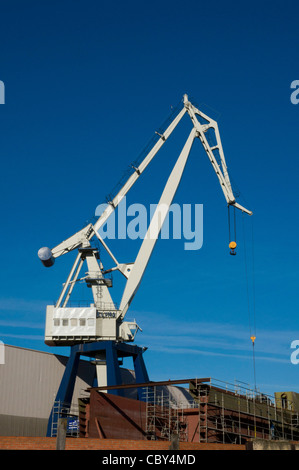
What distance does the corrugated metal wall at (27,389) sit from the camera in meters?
43.1

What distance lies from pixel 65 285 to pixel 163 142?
53.6 ft

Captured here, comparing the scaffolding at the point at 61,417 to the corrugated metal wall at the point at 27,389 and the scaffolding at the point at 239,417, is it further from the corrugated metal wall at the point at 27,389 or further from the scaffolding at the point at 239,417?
the scaffolding at the point at 239,417

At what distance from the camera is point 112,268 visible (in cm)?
4981

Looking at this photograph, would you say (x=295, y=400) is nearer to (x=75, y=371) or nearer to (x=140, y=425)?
(x=140, y=425)

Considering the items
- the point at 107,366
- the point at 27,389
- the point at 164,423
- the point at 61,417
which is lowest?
the point at 164,423

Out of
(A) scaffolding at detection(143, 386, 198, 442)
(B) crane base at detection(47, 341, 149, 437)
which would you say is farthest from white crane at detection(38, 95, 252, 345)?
(A) scaffolding at detection(143, 386, 198, 442)

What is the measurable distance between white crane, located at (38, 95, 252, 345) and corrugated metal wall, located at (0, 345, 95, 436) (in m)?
2.43

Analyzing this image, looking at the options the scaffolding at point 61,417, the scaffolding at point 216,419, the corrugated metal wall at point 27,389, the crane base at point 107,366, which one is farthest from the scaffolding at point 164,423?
the corrugated metal wall at point 27,389

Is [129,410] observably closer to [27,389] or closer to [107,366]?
[107,366]

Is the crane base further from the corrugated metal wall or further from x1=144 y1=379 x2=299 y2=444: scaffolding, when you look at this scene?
x1=144 y1=379 x2=299 y2=444: scaffolding

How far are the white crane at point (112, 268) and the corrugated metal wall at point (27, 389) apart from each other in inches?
95.8

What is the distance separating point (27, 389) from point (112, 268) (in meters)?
12.7

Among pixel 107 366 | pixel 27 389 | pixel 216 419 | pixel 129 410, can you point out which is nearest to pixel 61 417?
pixel 27 389
